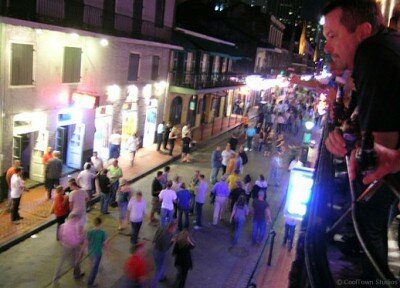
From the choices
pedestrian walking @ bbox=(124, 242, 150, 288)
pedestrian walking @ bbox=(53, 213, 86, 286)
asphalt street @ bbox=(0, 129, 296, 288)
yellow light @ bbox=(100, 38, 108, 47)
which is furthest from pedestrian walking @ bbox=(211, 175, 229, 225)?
yellow light @ bbox=(100, 38, 108, 47)

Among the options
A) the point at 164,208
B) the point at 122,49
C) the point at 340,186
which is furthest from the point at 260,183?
the point at 340,186

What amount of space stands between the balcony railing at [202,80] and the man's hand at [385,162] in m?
26.4

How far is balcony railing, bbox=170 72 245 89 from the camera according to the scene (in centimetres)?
2773

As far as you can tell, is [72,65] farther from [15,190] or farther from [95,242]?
[95,242]

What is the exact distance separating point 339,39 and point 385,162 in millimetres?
692

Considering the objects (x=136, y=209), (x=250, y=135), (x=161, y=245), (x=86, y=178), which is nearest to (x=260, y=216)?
(x=136, y=209)

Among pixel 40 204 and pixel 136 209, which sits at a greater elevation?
pixel 136 209

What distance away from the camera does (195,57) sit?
31.6 meters

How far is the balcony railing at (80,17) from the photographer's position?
13545 millimetres

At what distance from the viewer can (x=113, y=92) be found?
2073cm

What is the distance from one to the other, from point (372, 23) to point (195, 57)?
30425mm

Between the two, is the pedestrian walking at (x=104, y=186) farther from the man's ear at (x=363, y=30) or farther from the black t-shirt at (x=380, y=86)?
the black t-shirt at (x=380, y=86)

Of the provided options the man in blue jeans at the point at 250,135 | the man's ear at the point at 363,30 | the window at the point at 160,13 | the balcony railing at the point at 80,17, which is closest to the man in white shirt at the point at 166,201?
the balcony railing at the point at 80,17

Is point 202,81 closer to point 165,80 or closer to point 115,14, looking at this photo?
point 165,80
